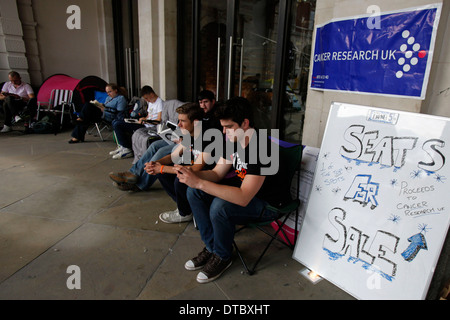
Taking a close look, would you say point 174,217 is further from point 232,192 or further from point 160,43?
point 160,43

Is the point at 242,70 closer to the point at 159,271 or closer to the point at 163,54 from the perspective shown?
the point at 163,54

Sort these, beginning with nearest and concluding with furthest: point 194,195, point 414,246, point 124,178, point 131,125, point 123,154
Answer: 1. point 414,246
2. point 194,195
3. point 124,178
4. point 131,125
5. point 123,154

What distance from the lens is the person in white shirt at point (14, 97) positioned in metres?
6.71

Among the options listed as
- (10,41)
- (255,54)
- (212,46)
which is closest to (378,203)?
(255,54)

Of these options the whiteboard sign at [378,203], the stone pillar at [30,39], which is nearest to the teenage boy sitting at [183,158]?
A: the whiteboard sign at [378,203]

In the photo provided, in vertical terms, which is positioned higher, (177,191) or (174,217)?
(177,191)

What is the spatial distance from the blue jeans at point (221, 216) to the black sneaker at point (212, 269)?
4cm

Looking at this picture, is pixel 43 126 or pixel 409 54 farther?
pixel 43 126

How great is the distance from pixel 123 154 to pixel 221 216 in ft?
11.6

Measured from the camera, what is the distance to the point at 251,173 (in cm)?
195

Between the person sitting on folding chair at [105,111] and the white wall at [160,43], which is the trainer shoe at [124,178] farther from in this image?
the white wall at [160,43]

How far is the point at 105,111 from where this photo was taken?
582cm
